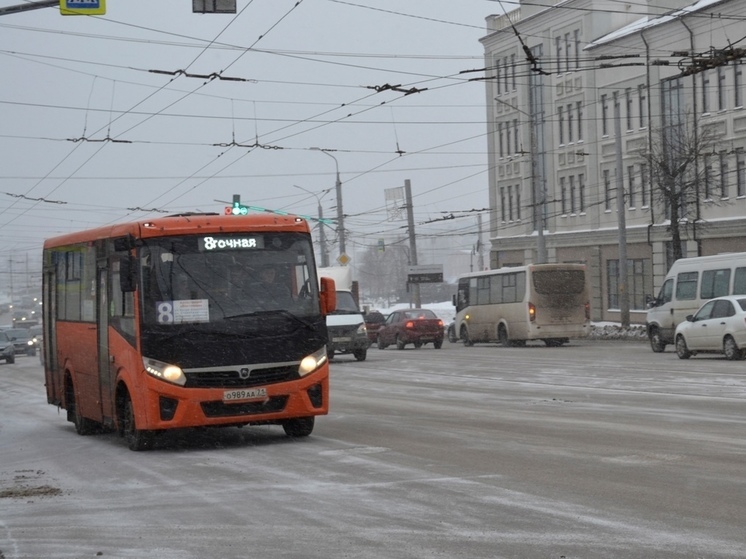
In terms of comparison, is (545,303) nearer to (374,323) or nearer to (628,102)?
A: (374,323)

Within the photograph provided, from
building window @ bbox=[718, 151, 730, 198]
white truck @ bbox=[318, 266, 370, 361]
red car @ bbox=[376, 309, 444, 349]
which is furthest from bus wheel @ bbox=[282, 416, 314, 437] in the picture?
building window @ bbox=[718, 151, 730, 198]

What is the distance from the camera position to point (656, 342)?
119 feet

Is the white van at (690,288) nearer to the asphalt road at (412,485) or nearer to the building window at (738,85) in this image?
the asphalt road at (412,485)

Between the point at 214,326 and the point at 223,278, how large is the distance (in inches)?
22.7

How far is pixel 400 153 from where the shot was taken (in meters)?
Answer: 47.1

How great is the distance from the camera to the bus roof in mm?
13844

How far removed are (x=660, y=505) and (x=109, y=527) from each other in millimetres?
3686

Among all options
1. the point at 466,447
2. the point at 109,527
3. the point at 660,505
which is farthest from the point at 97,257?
the point at 660,505

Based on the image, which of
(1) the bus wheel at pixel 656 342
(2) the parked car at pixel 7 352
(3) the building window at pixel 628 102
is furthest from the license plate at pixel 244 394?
(3) the building window at pixel 628 102

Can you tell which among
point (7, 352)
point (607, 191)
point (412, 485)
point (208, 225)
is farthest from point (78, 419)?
point (607, 191)

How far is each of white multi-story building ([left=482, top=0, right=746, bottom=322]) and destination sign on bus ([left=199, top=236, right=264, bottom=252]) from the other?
105 ft

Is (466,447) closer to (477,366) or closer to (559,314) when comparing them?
(477,366)

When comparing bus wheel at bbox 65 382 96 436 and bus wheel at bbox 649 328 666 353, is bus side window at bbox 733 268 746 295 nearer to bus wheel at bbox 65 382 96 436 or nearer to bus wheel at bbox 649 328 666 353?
bus wheel at bbox 649 328 666 353

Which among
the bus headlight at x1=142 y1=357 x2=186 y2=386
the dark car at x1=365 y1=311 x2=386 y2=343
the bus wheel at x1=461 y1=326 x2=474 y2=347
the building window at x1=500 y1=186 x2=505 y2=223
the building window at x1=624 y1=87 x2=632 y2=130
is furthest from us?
the building window at x1=500 y1=186 x2=505 y2=223
